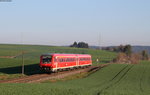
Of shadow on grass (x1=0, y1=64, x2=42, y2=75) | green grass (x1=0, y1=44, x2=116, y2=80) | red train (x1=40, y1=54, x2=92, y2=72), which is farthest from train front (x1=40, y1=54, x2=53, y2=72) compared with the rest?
shadow on grass (x1=0, y1=64, x2=42, y2=75)

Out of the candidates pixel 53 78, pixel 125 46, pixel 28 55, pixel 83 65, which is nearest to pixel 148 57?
pixel 125 46

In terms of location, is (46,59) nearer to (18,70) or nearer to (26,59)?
(18,70)

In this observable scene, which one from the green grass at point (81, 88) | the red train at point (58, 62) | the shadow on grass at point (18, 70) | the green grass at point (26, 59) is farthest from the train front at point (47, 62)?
the green grass at point (81, 88)

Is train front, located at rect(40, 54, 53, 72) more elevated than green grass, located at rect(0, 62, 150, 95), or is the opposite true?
train front, located at rect(40, 54, 53, 72)

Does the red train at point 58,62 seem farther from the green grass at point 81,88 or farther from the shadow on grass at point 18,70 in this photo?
the green grass at point 81,88

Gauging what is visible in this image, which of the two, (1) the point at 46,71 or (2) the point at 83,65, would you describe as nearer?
(1) the point at 46,71

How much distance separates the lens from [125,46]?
123188mm

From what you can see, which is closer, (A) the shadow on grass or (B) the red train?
(B) the red train

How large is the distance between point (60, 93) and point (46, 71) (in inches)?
840

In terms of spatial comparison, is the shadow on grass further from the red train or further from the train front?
the train front

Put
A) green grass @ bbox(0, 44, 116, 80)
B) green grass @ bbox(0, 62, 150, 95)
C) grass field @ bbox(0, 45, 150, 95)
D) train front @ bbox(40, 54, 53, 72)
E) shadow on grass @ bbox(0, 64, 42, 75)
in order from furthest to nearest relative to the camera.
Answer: green grass @ bbox(0, 44, 116, 80) → shadow on grass @ bbox(0, 64, 42, 75) → train front @ bbox(40, 54, 53, 72) → grass field @ bbox(0, 45, 150, 95) → green grass @ bbox(0, 62, 150, 95)

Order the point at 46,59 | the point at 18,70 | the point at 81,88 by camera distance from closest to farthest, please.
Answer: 1. the point at 81,88
2. the point at 46,59
3. the point at 18,70

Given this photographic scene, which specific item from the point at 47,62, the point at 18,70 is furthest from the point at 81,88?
the point at 18,70

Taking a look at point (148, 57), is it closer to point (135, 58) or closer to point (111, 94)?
point (135, 58)
